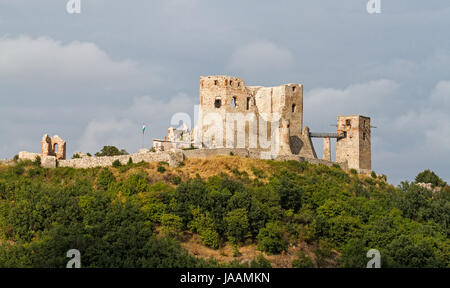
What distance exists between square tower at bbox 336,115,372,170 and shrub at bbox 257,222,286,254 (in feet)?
64.6

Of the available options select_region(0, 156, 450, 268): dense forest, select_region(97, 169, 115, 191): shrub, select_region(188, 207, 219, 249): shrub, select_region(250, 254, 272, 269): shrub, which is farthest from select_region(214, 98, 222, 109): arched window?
select_region(250, 254, 272, 269): shrub

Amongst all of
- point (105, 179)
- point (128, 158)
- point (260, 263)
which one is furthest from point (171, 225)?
point (128, 158)

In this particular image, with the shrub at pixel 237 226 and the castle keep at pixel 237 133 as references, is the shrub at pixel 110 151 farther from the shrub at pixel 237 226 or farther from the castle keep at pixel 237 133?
the shrub at pixel 237 226

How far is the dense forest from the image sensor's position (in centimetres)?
5509

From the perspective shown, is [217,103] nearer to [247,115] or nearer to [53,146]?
[247,115]

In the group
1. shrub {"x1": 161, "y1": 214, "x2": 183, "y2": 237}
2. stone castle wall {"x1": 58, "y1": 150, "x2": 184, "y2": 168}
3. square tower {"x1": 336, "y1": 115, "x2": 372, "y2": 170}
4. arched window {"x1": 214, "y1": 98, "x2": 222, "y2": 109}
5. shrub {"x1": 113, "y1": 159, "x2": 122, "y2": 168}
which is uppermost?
arched window {"x1": 214, "y1": 98, "x2": 222, "y2": 109}

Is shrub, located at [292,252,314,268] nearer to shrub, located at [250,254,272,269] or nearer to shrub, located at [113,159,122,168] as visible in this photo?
shrub, located at [250,254,272,269]

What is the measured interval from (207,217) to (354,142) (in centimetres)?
2162

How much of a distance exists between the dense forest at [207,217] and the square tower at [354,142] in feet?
31.6
